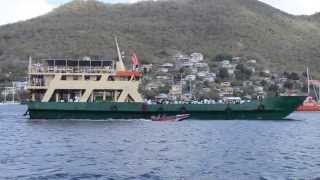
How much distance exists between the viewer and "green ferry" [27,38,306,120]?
211 ft

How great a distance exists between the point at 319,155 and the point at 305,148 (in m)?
4.28

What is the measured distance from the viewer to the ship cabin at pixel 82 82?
65250mm

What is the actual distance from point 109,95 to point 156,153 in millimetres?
32113

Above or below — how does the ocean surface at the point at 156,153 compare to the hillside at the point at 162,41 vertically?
below

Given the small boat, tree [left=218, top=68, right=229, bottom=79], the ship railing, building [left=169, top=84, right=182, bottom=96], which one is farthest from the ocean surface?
tree [left=218, top=68, right=229, bottom=79]

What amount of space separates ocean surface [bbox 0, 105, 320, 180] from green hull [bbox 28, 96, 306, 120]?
7438 mm

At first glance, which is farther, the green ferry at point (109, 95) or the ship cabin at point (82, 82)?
the ship cabin at point (82, 82)

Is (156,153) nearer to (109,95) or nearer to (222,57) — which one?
(109,95)

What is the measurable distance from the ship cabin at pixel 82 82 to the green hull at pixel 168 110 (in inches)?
69.7

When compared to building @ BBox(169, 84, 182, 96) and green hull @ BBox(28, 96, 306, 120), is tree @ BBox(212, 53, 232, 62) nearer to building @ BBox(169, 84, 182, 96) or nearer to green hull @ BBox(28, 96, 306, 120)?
building @ BBox(169, 84, 182, 96)

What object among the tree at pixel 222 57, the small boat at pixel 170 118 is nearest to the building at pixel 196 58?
the tree at pixel 222 57

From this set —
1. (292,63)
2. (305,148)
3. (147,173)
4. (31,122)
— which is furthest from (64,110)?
(292,63)

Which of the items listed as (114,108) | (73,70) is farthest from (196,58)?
(114,108)

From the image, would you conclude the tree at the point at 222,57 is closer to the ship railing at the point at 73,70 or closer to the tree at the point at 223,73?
the tree at the point at 223,73
